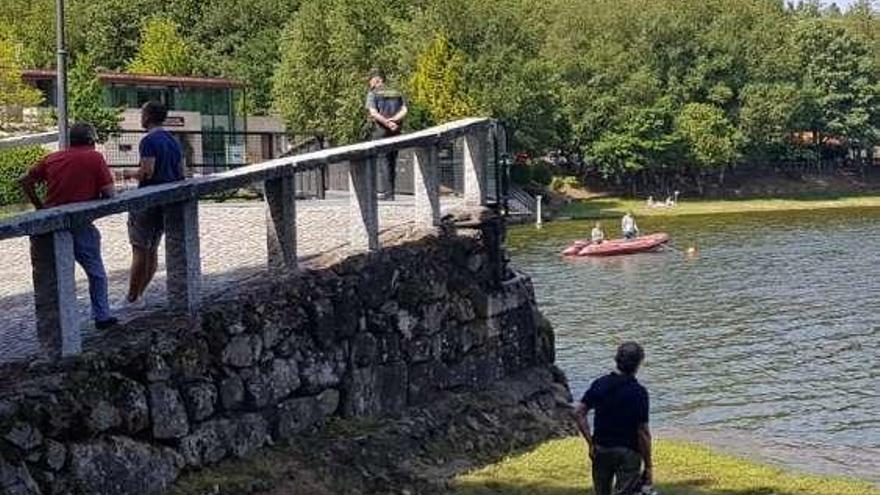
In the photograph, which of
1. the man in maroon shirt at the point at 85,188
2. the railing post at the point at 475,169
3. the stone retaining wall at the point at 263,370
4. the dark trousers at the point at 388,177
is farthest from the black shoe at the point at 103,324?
the railing post at the point at 475,169

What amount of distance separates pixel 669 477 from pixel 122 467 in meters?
6.21

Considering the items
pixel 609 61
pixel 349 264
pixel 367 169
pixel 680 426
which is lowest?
pixel 680 426

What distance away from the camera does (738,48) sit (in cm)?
8025

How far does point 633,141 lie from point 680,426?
183 feet

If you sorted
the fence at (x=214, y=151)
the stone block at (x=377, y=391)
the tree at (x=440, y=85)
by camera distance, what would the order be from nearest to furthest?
the stone block at (x=377, y=391) → the fence at (x=214, y=151) → the tree at (x=440, y=85)

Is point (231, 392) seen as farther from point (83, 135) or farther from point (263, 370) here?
point (83, 135)

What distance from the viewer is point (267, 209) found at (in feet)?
34.0

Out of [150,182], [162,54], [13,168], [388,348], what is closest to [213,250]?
[388,348]

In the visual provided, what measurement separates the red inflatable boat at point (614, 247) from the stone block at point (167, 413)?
3572 centimetres

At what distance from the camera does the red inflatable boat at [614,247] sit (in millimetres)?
43938

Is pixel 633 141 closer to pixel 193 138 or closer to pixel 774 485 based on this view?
pixel 193 138

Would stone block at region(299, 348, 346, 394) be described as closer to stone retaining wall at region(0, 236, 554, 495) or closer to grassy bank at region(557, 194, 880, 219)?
stone retaining wall at region(0, 236, 554, 495)

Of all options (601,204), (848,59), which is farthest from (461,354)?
(848,59)

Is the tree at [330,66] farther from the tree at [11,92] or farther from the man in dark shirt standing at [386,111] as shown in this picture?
the man in dark shirt standing at [386,111]
